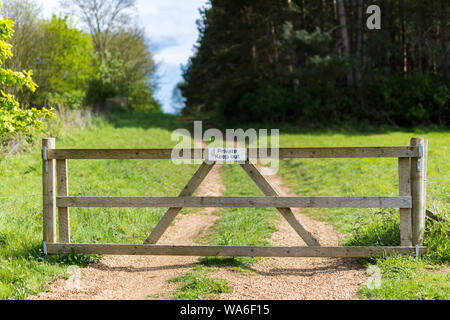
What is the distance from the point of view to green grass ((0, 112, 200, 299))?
521 cm

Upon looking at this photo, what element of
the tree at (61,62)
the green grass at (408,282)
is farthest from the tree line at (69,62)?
the green grass at (408,282)

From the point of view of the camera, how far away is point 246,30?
1219 inches

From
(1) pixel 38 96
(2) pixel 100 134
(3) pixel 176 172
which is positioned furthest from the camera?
(1) pixel 38 96

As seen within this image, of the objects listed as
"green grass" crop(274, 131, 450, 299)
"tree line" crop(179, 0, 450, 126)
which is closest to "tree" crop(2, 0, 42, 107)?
"tree line" crop(179, 0, 450, 126)

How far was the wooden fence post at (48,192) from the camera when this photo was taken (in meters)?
5.89

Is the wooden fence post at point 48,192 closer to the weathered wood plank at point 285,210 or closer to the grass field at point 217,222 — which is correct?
the grass field at point 217,222

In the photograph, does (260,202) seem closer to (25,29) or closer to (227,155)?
(227,155)

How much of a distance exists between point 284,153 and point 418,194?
1982 mm

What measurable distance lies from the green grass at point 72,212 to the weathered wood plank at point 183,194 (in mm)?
998

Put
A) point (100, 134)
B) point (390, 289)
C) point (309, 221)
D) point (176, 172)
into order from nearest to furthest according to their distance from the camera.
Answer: point (390, 289)
point (309, 221)
point (176, 172)
point (100, 134)

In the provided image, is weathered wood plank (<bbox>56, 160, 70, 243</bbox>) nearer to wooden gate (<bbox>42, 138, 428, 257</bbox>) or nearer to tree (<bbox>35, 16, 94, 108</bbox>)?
wooden gate (<bbox>42, 138, 428, 257</bbox>)
